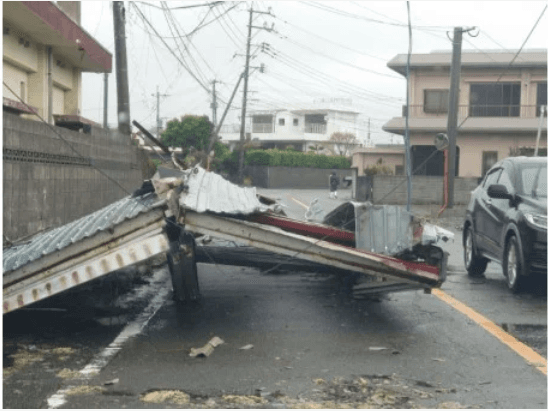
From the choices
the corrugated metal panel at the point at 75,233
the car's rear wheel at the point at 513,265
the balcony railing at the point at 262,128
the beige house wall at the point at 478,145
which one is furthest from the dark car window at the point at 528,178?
the balcony railing at the point at 262,128

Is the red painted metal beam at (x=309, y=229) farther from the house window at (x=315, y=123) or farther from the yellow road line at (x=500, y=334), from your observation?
the house window at (x=315, y=123)

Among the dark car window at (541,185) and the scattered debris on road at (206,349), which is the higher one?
the dark car window at (541,185)

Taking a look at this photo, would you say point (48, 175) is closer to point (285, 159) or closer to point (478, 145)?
point (478, 145)

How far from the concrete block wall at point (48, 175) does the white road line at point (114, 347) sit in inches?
93.9

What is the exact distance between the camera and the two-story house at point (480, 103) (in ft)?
155

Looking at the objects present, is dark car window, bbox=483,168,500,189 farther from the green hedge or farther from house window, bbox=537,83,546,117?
the green hedge

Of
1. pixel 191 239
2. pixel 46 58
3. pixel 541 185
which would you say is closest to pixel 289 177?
pixel 46 58

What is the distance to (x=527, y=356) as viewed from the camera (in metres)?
7.43

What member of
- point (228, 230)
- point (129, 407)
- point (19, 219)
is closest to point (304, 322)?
point (228, 230)

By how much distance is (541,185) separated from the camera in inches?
460

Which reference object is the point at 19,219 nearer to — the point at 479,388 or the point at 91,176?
the point at 91,176

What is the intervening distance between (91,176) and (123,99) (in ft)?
18.9

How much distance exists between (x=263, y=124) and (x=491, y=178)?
9495 centimetres

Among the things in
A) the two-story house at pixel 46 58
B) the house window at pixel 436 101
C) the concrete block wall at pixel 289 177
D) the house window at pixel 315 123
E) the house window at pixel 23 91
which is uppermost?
the house window at pixel 315 123
